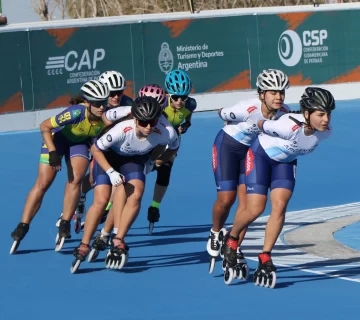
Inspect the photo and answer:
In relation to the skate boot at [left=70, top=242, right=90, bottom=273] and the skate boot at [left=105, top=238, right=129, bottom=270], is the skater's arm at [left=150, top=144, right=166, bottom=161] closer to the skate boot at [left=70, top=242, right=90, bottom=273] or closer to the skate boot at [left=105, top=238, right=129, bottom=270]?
the skate boot at [left=105, top=238, right=129, bottom=270]

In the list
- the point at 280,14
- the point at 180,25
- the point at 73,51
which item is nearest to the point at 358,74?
the point at 280,14

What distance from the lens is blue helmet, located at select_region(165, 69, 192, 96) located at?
34.2 feet

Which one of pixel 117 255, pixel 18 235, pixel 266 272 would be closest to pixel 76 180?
pixel 18 235

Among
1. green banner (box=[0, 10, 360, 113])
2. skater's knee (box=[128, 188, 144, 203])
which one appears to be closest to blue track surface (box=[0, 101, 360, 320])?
skater's knee (box=[128, 188, 144, 203])

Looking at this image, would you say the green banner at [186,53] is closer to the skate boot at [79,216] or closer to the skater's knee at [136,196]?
the skate boot at [79,216]

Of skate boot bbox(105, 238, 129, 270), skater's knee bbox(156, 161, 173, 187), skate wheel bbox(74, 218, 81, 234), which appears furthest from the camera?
skater's knee bbox(156, 161, 173, 187)

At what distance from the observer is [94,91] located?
9695 millimetres

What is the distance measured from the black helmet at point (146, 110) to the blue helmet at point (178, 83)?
1.38m

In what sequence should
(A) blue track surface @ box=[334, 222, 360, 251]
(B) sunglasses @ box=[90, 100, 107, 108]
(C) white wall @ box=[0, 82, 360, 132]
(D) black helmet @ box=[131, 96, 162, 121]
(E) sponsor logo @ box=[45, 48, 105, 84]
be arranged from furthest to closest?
(E) sponsor logo @ box=[45, 48, 105, 84]
(C) white wall @ box=[0, 82, 360, 132]
(A) blue track surface @ box=[334, 222, 360, 251]
(B) sunglasses @ box=[90, 100, 107, 108]
(D) black helmet @ box=[131, 96, 162, 121]

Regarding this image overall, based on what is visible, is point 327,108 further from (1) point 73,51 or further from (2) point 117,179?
(1) point 73,51

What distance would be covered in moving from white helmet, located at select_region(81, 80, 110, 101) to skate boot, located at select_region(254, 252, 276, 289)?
2254 millimetres

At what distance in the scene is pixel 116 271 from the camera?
9547 mm

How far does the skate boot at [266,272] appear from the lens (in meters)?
8.67

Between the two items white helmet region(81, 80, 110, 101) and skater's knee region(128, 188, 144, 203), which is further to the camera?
white helmet region(81, 80, 110, 101)
